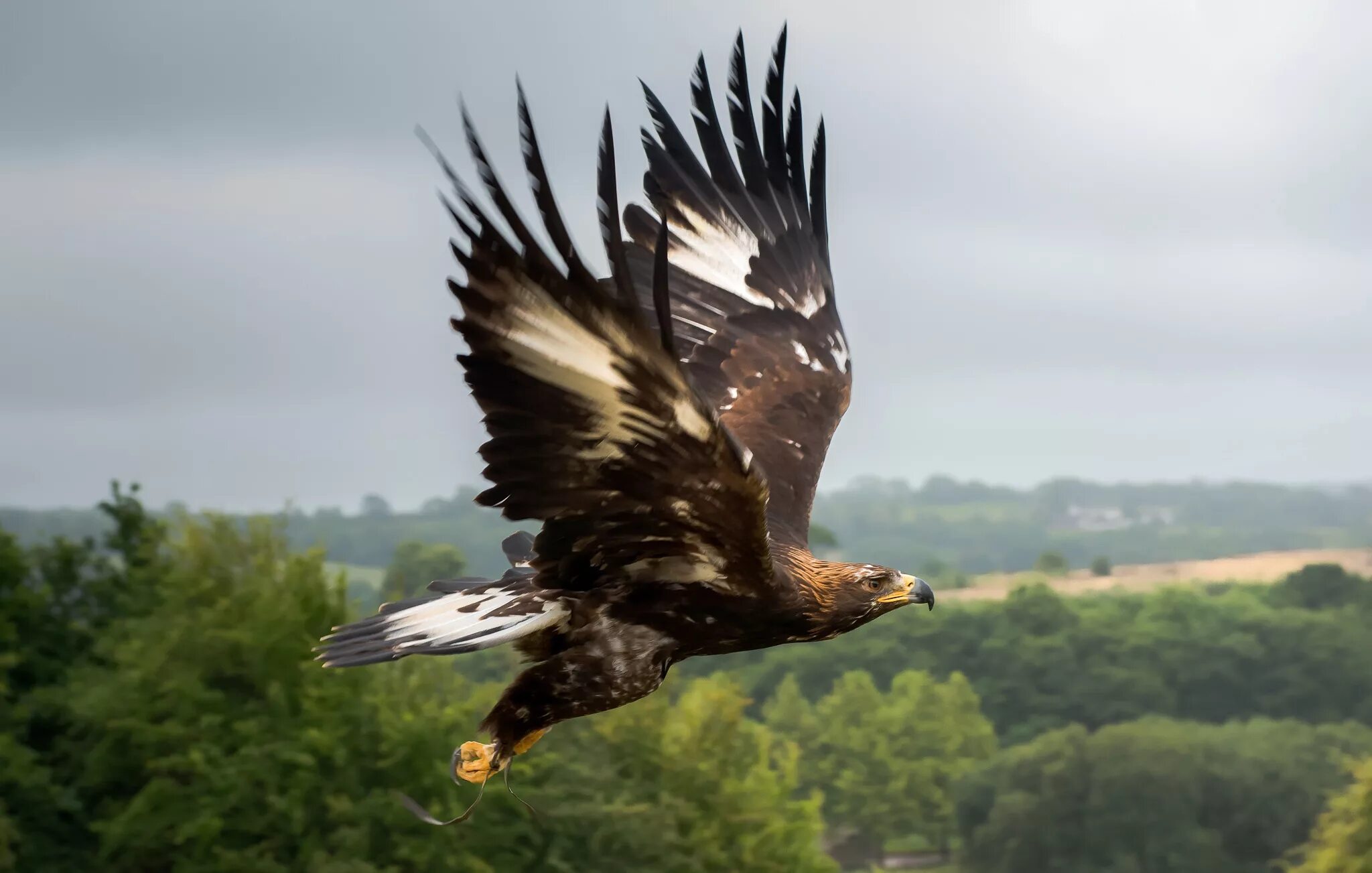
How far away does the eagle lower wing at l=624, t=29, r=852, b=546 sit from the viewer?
9.23m

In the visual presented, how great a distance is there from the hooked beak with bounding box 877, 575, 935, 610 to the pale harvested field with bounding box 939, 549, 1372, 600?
→ 95.4 meters

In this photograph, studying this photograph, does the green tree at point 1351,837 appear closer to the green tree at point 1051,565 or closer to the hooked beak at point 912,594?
the hooked beak at point 912,594

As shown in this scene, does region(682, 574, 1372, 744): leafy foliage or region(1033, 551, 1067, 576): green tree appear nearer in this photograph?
region(682, 574, 1372, 744): leafy foliage

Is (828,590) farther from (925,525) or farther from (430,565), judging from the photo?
(925,525)

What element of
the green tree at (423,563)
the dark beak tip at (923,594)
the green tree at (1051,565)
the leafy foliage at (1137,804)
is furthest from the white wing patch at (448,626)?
the green tree at (1051,565)

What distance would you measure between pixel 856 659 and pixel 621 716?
5770cm

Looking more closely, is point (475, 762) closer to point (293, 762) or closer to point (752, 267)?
point (752, 267)

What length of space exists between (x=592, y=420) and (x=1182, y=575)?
404ft

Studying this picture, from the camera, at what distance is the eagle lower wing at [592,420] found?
18.7 ft

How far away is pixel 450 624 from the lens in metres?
6.85

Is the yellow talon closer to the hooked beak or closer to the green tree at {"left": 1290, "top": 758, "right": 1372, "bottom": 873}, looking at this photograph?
the hooked beak

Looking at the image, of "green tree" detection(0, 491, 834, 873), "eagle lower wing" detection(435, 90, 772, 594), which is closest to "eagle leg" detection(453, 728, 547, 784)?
"eagle lower wing" detection(435, 90, 772, 594)

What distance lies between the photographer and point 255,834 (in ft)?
104

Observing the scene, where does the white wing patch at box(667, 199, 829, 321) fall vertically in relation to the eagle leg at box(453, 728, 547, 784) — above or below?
above
